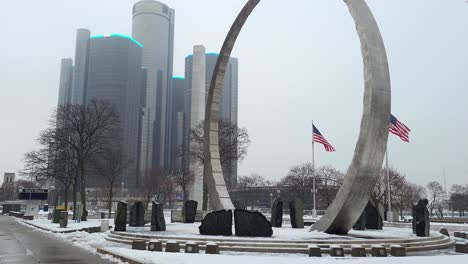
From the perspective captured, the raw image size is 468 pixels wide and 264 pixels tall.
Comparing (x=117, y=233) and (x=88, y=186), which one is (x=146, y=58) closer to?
(x=88, y=186)

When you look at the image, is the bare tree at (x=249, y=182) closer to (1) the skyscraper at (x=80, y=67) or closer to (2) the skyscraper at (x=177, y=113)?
(2) the skyscraper at (x=177, y=113)

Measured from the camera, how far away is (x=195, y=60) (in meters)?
58.7

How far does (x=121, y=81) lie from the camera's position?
133 meters

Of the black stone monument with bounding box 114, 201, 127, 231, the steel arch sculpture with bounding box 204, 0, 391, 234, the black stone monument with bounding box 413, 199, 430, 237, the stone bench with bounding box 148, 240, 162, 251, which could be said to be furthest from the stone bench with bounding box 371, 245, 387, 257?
the black stone monument with bounding box 114, 201, 127, 231

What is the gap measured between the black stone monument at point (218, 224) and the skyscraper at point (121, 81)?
110491mm

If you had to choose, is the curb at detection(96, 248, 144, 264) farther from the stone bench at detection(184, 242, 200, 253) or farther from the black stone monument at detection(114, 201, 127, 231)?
the black stone monument at detection(114, 201, 127, 231)

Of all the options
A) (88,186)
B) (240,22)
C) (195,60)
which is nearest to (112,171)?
(195,60)

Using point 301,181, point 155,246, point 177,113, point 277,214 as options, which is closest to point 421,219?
point 277,214

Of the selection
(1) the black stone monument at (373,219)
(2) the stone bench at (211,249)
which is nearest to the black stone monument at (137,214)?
(2) the stone bench at (211,249)

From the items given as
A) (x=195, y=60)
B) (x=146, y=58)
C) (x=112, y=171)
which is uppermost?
(x=146, y=58)

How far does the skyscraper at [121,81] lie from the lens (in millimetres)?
130875

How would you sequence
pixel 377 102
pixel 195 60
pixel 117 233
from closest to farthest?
pixel 377 102
pixel 117 233
pixel 195 60

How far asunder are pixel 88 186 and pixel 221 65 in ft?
356

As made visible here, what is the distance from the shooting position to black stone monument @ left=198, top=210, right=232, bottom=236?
19250mm
